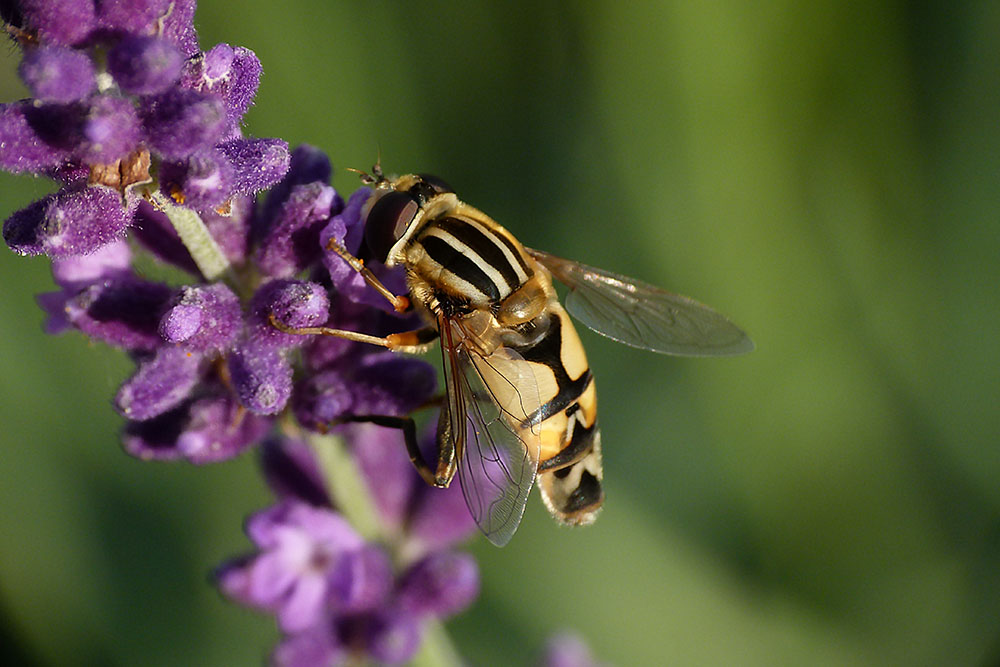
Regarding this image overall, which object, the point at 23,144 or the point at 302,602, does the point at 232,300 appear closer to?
the point at 23,144

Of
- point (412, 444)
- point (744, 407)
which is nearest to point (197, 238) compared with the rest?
point (412, 444)

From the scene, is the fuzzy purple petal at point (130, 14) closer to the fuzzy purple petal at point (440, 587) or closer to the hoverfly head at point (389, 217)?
the hoverfly head at point (389, 217)

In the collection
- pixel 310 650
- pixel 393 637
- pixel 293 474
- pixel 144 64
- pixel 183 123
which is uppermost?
pixel 144 64

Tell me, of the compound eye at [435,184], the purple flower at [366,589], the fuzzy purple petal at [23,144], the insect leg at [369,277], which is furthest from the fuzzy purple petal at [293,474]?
the fuzzy purple petal at [23,144]

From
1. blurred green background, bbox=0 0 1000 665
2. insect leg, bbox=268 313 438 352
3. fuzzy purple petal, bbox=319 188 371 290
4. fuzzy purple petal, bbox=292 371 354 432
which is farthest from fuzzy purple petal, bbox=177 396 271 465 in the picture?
blurred green background, bbox=0 0 1000 665

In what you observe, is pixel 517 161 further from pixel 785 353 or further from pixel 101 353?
pixel 101 353

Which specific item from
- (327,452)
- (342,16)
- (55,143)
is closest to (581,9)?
(342,16)

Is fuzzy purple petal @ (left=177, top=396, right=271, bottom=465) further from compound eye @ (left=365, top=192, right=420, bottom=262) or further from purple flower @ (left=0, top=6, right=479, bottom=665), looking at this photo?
compound eye @ (left=365, top=192, right=420, bottom=262)
